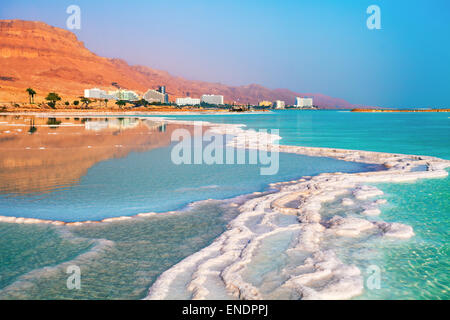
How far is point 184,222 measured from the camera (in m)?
8.68

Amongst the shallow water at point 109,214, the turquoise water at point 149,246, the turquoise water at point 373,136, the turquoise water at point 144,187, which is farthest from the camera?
the turquoise water at point 373,136

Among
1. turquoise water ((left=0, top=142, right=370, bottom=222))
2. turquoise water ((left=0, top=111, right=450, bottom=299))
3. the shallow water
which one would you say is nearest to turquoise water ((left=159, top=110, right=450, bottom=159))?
turquoise water ((left=0, top=142, right=370, bottom=222))

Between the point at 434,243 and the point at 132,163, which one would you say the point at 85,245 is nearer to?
the point at 434,243

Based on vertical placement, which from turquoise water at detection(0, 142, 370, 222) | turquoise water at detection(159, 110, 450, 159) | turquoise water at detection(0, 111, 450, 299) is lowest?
turquoise water at detection(0, 111, 450, 299)

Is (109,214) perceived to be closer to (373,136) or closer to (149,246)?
(149,246)

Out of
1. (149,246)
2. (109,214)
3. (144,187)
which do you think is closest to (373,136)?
(144,187)

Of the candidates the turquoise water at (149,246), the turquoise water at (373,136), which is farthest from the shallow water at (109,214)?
the turquoise water at (373,136)

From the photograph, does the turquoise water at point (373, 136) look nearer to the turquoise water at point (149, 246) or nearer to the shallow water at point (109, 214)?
the shallow water at point (109, 214)

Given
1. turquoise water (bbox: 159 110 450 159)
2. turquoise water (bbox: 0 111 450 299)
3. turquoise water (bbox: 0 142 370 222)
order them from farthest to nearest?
turquoise water (bbox: 159 110 450 159) < turquoise water (bbox: 0 142 370 222) < turquoise water (bbox: 0 111 450 299)

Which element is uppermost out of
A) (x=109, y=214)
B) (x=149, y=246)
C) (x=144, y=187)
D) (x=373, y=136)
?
(x=373, y=136)

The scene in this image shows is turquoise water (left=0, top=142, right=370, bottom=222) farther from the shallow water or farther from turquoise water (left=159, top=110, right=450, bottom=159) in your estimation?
turquoise water (left=159, top=110, right=450, bottom=159)

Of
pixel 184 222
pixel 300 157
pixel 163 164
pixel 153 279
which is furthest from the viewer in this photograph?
pixel 300 157

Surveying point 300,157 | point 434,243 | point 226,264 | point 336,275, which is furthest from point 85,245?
point 300,157
